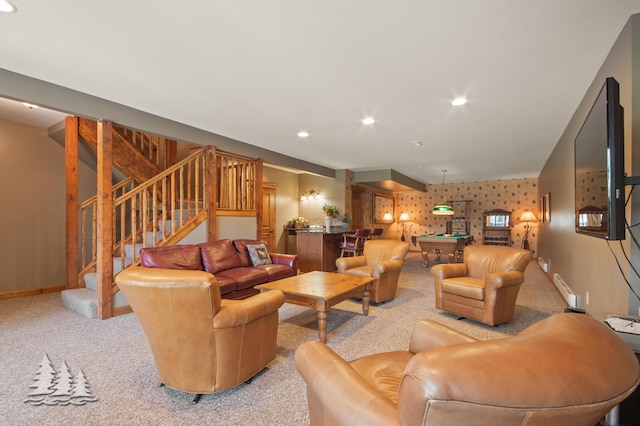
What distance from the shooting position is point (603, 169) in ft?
5.84

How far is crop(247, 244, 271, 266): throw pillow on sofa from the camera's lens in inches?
184

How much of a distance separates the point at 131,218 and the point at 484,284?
4.99 meters

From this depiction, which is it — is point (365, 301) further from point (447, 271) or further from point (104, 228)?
point (104, 228)

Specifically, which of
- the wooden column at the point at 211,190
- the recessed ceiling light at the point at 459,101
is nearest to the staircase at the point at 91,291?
the wooden column at the point at 211,190

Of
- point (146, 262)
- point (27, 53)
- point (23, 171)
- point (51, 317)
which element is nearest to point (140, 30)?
point (27, 53)

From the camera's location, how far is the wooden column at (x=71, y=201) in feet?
14.7

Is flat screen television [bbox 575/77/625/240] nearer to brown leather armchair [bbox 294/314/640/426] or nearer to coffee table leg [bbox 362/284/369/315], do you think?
brown leather armchair [bbox 294/314/640/426]

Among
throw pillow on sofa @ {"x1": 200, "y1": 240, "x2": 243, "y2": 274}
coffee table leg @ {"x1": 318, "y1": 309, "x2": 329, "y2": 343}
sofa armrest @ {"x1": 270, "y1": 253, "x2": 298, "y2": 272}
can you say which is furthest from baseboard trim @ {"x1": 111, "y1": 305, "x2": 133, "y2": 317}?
coffee table leg @ {"x1": 318, "y1": 309, "x2": 329, "y2": 343}

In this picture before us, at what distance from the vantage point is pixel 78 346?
276 cm

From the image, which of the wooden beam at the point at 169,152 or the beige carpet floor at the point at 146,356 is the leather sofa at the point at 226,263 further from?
the wooden beam at the point at 169,152

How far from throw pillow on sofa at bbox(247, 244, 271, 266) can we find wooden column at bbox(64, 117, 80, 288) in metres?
2.59

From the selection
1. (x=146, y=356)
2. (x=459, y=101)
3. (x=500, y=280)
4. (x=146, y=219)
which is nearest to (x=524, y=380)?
(x=146, y=356)

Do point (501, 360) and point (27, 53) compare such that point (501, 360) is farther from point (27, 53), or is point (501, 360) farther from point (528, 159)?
point (528, 159)

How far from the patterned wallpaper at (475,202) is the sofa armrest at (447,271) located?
657cm
